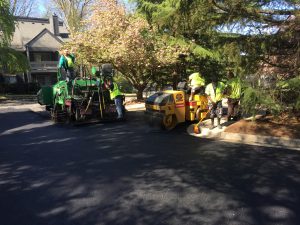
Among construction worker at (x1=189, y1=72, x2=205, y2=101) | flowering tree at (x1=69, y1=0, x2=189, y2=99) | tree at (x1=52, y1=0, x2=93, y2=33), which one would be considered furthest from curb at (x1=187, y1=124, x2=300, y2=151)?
tree at (x1=52, y1=0, x2=93, y2=33)

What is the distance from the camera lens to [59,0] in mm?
44625

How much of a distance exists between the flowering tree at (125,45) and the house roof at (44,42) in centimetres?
2761

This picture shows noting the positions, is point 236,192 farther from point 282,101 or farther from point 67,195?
point 282,101

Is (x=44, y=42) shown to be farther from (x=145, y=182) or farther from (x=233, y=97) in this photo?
(x=145, y=182)

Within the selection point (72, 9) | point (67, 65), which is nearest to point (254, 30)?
point (67, 65)

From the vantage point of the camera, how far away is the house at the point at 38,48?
1742 inches

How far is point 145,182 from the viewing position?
20.3ft

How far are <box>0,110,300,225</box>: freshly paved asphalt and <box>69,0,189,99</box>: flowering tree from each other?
8355 millimetres

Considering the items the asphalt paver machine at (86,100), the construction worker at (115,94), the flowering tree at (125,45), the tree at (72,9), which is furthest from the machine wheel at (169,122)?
the tree at (72,9)

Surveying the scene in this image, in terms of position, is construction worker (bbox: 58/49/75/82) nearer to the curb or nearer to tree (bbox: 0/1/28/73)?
the curb

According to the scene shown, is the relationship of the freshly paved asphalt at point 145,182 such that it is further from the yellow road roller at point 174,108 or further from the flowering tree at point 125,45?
the flowering tree at point 125,45

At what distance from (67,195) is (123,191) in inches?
36.3

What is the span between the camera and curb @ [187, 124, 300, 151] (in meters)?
8.88

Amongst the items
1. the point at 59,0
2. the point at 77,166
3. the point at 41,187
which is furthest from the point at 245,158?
the point at 59,0
